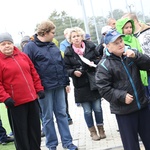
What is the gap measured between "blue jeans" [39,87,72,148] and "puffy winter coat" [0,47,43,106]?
15.7 inches

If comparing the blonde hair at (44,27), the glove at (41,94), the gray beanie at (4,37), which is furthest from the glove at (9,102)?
the blonde hair at (44,27)

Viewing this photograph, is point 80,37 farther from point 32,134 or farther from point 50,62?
point 32,134

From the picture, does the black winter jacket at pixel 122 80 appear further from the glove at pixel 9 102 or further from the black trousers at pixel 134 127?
the glove at pixel 9 102

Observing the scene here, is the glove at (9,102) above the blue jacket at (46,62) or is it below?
below

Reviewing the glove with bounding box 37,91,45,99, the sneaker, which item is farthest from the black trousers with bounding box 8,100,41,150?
the sneaker

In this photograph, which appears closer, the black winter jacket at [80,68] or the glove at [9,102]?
the glove at [9,102]

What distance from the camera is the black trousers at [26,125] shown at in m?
4.71

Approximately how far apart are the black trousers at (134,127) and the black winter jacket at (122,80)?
0.28 feet

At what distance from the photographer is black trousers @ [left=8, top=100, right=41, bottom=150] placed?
4.71m

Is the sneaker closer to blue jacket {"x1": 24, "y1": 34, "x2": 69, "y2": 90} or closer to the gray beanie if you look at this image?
blue jacket {"x1": 24, "y1": 34, "x2": 69, "y2": 90}

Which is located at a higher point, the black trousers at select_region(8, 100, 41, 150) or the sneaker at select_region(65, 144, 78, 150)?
the black trousers at select_region(8, 100, 41, 150)

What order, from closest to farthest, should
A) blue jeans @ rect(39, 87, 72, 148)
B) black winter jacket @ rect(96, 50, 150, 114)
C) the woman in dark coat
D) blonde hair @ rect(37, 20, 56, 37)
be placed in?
black winter jacket @ rect(96, 50, 150, 114) < blonde hair @ rect(37, 20, 56, 37) < blue jeans @ rect(39, 87, 72, 148) < the woman in dark coat

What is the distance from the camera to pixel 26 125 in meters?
4.82

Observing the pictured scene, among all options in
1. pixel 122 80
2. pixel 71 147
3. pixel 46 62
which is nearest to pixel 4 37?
pixel 46 62
